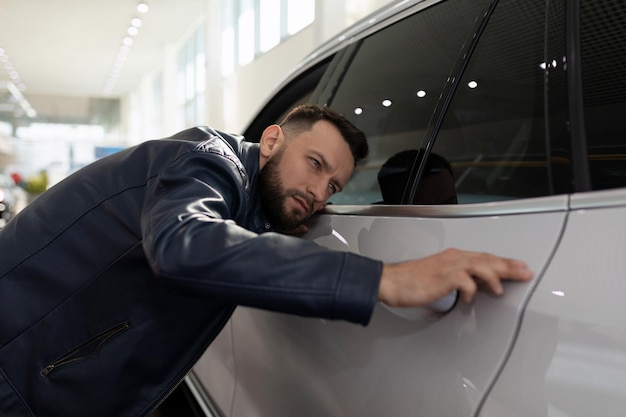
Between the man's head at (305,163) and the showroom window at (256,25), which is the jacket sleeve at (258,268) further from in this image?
the showroom window at (256,25)

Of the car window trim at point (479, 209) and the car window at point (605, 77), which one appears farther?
the car window at point (605, 77)

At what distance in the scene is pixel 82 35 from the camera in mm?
15797

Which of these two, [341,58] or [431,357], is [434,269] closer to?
[431,357]

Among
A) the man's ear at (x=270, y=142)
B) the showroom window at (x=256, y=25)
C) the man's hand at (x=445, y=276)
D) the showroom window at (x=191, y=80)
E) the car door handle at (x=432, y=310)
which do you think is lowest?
the showroom window at (x=191, y=80)

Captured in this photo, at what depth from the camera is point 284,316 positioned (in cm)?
138

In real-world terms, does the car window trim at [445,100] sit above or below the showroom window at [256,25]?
below

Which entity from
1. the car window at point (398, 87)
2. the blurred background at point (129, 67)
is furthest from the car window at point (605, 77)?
the blurred background at point (129, 67)

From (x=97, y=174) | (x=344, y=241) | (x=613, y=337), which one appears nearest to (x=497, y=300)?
(x=613, y=337)

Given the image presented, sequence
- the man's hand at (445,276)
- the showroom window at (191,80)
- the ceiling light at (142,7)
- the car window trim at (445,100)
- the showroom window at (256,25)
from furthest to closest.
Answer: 1. the showroom window at (191,80)
2. the ceiling light at (142,7)
3. the showroom window at (256,25)
4. the car window trim at (445,100)
5. the man's hand at (445,276)

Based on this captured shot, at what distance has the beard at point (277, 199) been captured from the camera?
4.50 feet

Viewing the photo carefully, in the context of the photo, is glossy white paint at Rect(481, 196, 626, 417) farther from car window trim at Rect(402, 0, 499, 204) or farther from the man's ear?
the man's ear

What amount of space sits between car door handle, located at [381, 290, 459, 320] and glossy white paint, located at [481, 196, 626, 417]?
0.42 ft

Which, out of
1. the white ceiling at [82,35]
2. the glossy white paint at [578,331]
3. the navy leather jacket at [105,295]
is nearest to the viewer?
the glossy white paint at [578,331]

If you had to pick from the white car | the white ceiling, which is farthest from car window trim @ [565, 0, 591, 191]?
the white ceiling
